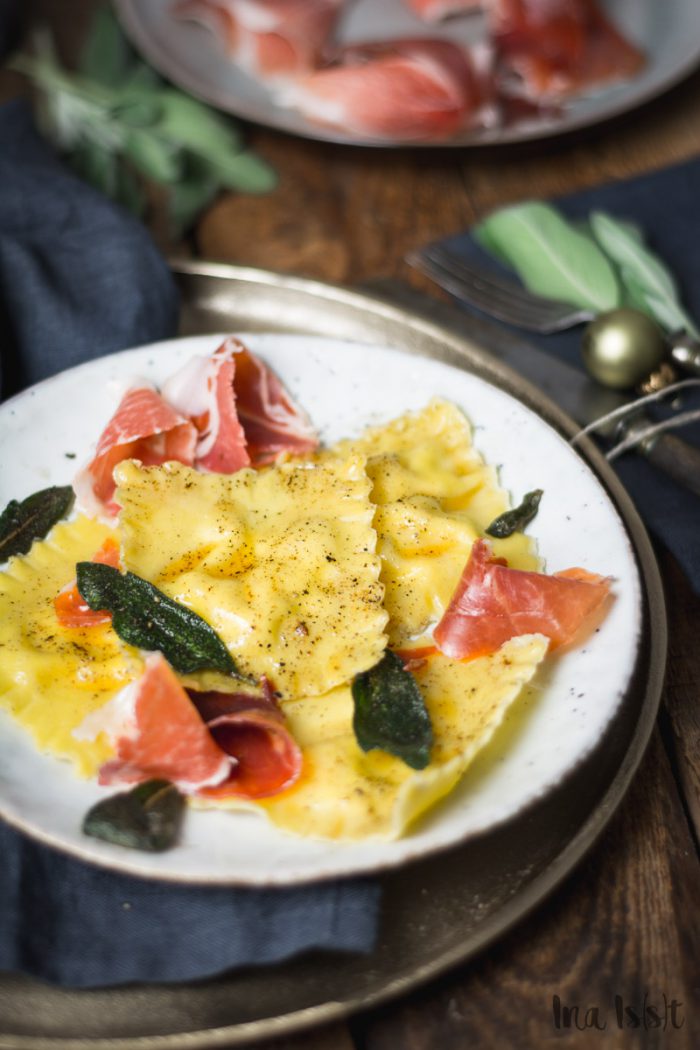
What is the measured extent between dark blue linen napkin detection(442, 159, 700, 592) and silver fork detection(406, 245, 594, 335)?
0.12 ft

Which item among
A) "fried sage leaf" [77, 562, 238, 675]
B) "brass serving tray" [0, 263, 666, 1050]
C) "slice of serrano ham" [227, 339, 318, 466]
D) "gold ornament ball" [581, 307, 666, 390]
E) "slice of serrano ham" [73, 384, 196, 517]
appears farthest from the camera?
"gold ornament ball" [581, 307, 666, 390]

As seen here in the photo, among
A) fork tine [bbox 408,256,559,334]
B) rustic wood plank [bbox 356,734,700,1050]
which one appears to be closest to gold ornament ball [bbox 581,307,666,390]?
fork tine [bbox 408,256,559,334]

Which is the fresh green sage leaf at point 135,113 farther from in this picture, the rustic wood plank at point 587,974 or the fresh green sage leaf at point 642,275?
the rustic wood plank at point 587,974

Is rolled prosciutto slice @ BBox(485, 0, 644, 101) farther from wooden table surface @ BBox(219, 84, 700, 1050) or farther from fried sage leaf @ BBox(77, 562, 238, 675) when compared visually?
fried sage leaf @ BBox(77, 562, 238, 675)

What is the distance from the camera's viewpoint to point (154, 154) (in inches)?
117

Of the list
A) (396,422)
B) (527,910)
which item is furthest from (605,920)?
(396,422)

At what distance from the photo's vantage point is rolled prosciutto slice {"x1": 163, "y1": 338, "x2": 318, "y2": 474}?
2.11m

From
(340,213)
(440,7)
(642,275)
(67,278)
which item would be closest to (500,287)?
(642,275)

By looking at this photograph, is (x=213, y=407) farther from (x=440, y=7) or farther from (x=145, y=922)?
(x=440, y=7)

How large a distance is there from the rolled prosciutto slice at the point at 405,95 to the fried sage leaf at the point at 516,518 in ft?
4.90

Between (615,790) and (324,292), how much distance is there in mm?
1440

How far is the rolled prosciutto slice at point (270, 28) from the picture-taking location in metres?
3.24

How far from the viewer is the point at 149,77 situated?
10.8 ft

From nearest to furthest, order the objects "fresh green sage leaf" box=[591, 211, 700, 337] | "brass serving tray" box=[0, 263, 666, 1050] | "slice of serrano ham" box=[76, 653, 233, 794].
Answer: "brass serving tray" box=[0, 263, 666, 1050]
"slice of serrano ham" box=[76, 653, 233, 794]
"fresh green sage leaf" box=[591, 211, 700, 337]
